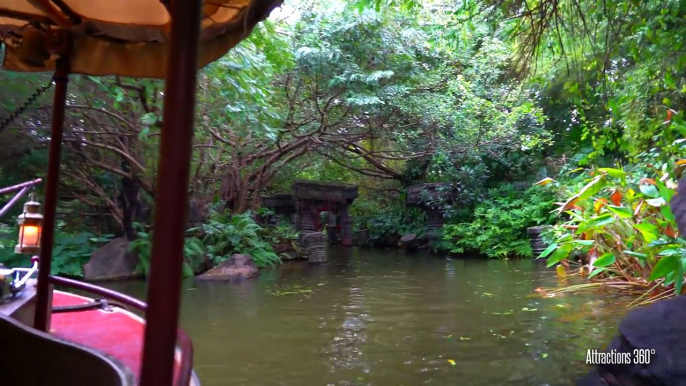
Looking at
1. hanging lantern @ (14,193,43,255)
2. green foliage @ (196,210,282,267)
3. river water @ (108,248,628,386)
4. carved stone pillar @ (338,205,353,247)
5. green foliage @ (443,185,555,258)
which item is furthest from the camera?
carved stone pillar @ (338,205,353,247)

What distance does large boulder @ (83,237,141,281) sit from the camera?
32.0ft

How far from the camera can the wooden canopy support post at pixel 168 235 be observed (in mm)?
1045

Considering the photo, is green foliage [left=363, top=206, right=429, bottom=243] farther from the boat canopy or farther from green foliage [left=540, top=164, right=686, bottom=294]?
the boat canopy

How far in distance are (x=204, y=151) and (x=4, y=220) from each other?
442 centimetres

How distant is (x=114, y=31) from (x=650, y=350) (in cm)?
333

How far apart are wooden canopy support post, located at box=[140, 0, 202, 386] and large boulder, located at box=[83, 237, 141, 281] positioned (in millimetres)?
9568

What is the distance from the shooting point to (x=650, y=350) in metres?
3.12

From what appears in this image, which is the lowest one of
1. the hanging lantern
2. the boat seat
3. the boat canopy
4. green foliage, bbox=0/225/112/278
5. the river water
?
the river water

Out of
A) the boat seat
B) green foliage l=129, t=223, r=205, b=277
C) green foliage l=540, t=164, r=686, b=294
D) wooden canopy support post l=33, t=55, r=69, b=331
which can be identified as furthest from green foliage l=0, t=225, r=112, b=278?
the boat seat

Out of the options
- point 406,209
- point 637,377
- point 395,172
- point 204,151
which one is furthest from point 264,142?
point 637,377

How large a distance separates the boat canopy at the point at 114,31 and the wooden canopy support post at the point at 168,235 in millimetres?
822

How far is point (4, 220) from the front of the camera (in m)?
11.1

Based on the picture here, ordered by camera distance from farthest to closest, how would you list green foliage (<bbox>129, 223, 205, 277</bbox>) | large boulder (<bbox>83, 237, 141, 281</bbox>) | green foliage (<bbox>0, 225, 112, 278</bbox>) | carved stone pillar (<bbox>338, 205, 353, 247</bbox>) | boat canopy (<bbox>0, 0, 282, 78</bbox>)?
carved stone pillar (<bbox>338, 205, 353, 247</bbox>)
green foliage (<bbox>129, 223, 205, 277</bbox>)
large boulder (<bbox>83, 237, 141, 281</bbox>)
green foliage (<bbox>0, 225, 112, 278</bbox>)
boat canopy (<bbox>0, 0, 282, 78</bbox>)

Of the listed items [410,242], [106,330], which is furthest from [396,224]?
[106,330]
